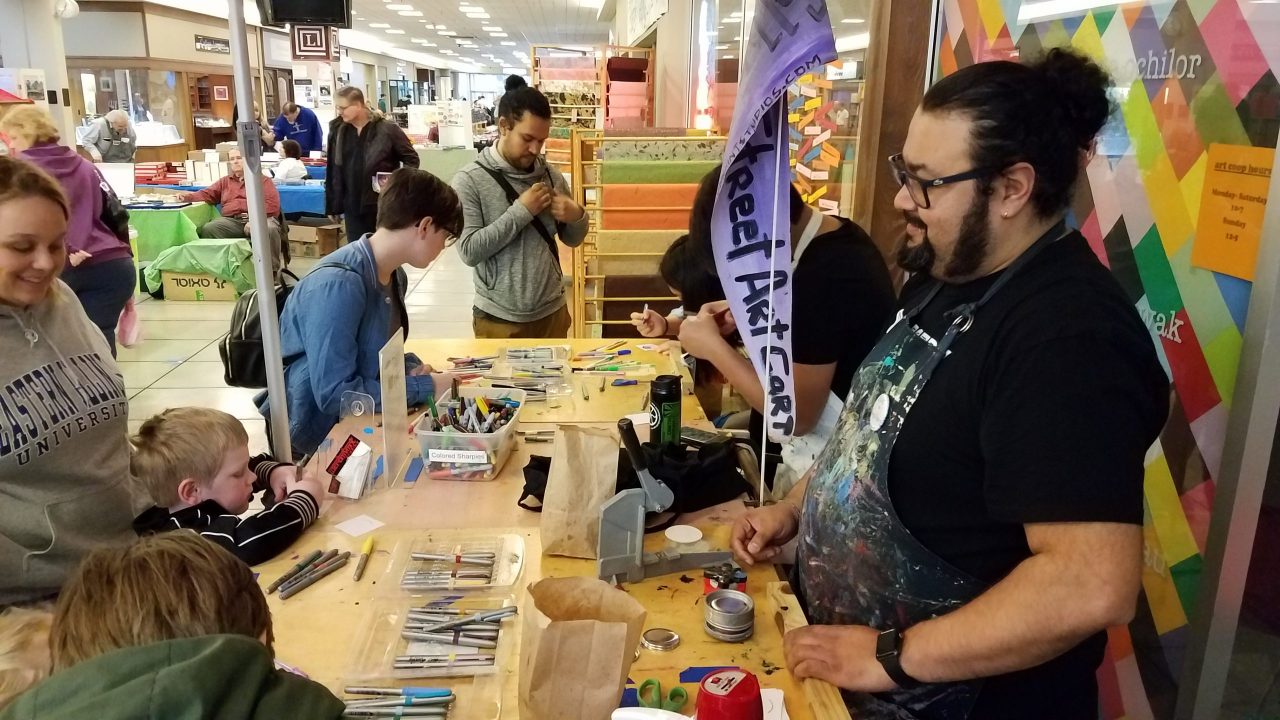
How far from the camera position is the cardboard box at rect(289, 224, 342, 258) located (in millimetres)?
9484

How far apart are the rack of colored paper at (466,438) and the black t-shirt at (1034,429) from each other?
3.58ft

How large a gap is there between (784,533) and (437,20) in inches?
883

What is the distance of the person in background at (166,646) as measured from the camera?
2.65 feet

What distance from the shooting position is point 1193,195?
164cm

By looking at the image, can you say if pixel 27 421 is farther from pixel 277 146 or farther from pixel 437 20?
pixel 437 20

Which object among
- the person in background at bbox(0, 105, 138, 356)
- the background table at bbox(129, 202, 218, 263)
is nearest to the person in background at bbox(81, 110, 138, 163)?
the background table at bbox(129, 202, 218, 263)

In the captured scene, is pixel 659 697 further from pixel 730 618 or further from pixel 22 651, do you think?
pixel 22 651

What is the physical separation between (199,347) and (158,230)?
7.76 feet

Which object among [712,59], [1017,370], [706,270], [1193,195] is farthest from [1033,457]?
[712,59]

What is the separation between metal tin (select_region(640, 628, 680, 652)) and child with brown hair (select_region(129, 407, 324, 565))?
782mm

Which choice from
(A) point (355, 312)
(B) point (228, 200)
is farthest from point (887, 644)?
(B) point (228, 200)

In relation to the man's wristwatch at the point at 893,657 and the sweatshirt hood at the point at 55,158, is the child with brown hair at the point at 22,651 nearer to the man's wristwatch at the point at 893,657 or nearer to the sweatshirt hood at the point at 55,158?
the man's wristwatch at the point at 893,657

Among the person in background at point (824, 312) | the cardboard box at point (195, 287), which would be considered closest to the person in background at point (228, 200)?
the cardboard box at point (195, 287)

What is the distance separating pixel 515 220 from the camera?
3.48 meters
